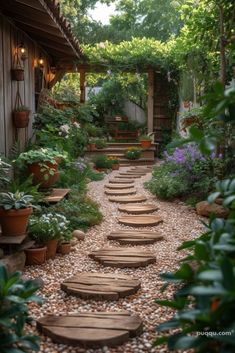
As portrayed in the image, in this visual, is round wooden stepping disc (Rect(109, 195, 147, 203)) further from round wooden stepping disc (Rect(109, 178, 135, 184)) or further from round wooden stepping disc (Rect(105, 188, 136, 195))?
round wooden stepping disc (Rect(109, 178, 135, 184))

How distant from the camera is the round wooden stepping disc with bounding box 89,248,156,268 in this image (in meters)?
3.82

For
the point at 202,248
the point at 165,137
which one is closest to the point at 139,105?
the point at 165,137

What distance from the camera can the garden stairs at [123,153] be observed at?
11.0 m

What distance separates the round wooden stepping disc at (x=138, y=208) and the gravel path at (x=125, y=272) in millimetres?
100

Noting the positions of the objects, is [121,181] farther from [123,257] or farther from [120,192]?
[123,257]

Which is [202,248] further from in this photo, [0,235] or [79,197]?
[79,197]

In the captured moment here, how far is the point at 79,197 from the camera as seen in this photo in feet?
19.7

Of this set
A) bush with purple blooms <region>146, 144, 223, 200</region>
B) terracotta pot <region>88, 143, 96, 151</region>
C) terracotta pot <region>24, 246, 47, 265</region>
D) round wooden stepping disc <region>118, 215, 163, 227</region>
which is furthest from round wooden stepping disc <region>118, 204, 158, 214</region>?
terracotta pot <region>88, 143, 96, 151</region>

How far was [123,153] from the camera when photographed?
11.4 meters

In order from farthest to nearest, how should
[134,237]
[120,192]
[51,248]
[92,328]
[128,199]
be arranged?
[120,192]
[128,199]
[134,237]
[51,248]
[92,328]

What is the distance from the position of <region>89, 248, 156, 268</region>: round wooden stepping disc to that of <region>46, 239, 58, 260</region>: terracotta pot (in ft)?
1.26

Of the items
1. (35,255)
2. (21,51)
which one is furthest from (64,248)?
(21,51)

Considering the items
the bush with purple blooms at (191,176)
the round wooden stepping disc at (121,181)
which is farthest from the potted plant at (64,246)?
the round wooden stepping disc at (121,181)

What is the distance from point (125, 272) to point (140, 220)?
1.82 meters
